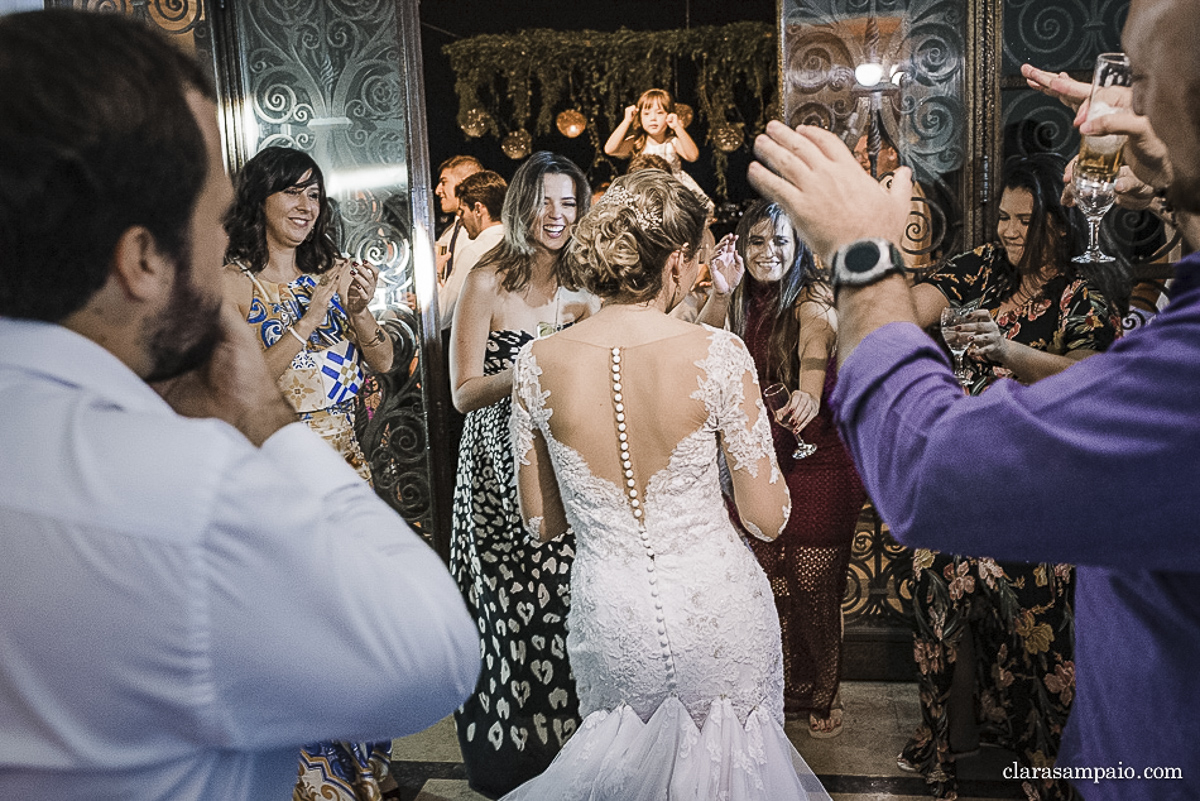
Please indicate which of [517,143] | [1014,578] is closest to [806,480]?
[1014,578]

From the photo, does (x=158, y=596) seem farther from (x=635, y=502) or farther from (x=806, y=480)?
(x=806, y=480)

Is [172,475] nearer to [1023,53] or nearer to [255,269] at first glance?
[255,269]

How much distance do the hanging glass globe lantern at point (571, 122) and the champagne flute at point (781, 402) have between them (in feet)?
16.4

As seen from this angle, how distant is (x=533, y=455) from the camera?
2168mm

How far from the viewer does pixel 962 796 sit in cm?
296

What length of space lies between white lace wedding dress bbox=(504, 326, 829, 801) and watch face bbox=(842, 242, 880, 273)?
960 mm

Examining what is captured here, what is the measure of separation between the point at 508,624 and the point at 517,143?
5.81 m

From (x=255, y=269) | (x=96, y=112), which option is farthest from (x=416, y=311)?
(x=96, y=112)

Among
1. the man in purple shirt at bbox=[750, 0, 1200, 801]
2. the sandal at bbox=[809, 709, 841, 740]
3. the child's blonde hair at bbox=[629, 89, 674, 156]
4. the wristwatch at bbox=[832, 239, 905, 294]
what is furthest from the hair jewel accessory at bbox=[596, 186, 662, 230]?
the child's blonde hair at bbox=[629, 89, 674, 156]

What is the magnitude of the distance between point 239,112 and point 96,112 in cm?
347

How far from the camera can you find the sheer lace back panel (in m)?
1.99

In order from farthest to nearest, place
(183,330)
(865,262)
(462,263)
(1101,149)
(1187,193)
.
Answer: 1. (462,263)
2. (1101,149)
3. (865,262)
4. (1187,193)
5. (183,330)

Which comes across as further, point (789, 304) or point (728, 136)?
point (728, 136)

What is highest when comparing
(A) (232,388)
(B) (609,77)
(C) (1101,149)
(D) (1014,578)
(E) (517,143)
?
(B) (609,77)
